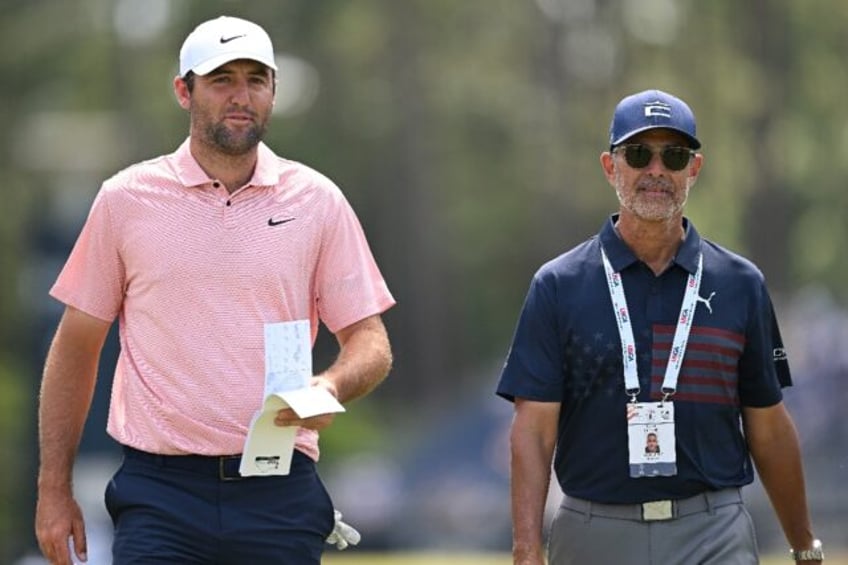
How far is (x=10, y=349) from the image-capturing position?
37.5 metres

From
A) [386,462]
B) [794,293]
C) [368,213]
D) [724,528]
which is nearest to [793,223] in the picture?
[794,293]

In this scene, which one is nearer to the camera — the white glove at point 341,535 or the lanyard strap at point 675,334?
the lanyard strap at point 675,334

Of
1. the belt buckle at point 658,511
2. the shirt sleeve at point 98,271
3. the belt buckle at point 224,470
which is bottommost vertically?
the belt buckle at point 658,511

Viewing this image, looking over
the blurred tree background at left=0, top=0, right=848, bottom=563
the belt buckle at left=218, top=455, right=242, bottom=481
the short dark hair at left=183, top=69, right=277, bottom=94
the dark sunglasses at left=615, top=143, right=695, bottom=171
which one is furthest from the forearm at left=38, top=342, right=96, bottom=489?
the blurred tree background at left=0, top=0, right=848, bottom=563

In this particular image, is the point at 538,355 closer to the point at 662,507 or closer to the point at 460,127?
the point at 662,507

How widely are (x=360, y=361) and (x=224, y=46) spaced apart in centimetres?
111

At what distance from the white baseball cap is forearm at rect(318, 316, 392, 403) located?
36.1 inches

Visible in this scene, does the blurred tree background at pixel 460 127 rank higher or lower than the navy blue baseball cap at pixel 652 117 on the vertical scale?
higher

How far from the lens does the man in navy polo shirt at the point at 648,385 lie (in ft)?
24.6

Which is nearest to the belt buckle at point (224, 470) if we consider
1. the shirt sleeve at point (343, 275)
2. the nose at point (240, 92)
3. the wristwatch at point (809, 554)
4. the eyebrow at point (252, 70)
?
the shirt sleeve at point (343, 275)

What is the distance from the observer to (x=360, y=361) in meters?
7.56

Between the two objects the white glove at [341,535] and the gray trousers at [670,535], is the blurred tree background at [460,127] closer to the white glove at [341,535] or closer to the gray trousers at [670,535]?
the white glove at [341,535]

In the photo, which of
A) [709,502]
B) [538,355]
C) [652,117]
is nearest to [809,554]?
[709,502]

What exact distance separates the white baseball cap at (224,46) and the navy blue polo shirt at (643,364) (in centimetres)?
118
